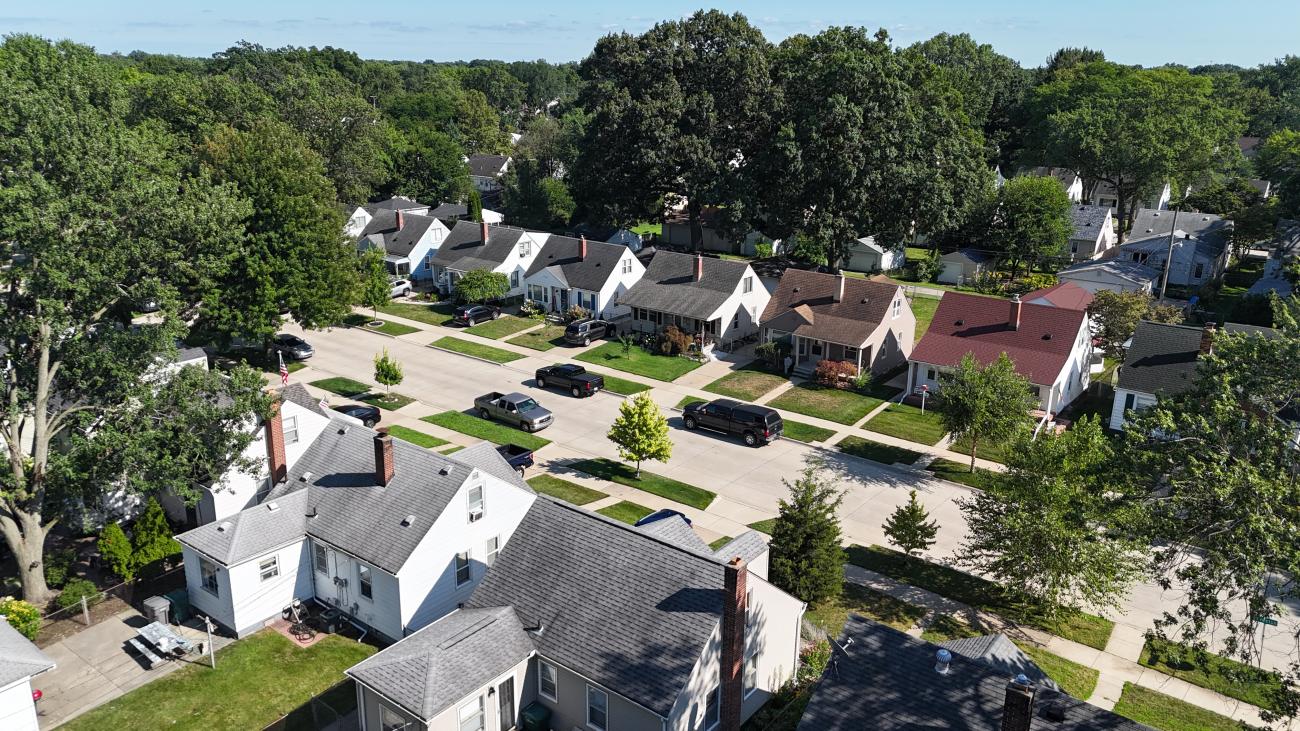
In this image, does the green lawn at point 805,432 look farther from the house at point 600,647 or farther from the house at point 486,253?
the house at point 486,253

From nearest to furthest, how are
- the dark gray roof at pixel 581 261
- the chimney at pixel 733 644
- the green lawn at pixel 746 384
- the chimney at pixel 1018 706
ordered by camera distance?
1. the chimney at pixel 1018 706
2. the chimney at pixel 733 644
3. the green lawn at pixel 746 384
4. the dark gray roof at pixel 581 261

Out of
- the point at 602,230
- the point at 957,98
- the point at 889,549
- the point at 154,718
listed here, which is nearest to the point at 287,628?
the point at 154,718

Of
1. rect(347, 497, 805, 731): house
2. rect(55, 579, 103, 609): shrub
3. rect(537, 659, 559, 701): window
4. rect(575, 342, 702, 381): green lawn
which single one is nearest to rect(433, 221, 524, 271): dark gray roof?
rect(575, 342, 702, 381): green lawn

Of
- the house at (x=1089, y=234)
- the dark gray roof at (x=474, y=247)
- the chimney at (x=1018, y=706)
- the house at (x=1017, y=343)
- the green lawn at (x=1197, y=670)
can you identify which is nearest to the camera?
the chimney at (x=1018, y=706)

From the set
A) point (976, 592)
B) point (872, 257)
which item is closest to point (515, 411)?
point (976, 592)

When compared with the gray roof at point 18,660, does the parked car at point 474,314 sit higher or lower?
higher

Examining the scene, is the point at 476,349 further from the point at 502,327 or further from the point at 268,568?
the point at 268,568

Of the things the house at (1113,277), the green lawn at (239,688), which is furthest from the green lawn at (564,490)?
the house at (1113,277)

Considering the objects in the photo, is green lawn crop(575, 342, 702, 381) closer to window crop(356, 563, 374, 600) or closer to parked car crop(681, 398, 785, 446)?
parked car crop(681, 398, 785, 446)
